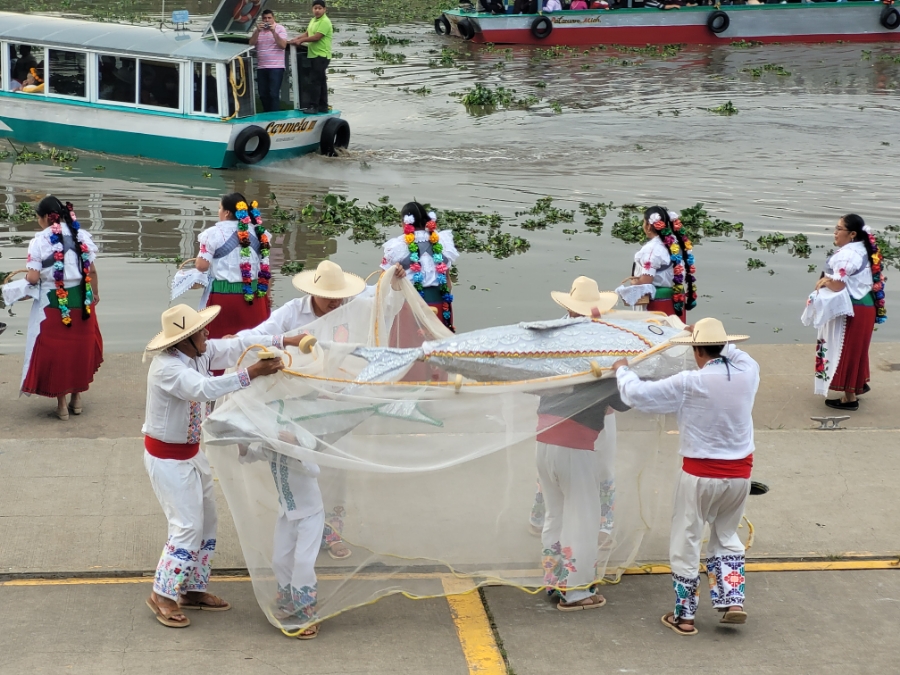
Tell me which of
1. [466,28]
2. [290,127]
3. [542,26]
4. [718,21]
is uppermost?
[718,21]

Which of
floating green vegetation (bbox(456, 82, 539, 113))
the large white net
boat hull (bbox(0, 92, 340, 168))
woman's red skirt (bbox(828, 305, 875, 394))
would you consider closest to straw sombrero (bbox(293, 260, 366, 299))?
the large white net

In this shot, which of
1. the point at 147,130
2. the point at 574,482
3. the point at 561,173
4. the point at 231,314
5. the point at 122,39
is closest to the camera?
the point at 574,482

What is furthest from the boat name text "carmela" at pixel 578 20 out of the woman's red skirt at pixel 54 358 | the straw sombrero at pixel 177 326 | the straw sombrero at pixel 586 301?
the straw sombrero at pixel 177 326

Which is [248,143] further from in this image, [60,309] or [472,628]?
[472,628]

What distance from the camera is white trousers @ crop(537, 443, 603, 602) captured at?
594 centimetres

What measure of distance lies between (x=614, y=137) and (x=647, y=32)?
1278 centimetres

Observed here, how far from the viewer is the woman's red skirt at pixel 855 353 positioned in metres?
9.23

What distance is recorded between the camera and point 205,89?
18.5 meters

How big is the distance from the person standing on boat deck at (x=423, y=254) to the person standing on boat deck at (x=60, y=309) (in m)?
2.31

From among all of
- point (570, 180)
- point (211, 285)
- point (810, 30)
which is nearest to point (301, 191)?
point (570, 180)

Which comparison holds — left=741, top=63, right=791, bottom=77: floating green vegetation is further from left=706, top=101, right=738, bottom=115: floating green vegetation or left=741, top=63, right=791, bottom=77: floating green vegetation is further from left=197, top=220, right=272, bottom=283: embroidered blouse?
left=197, top=220, right=272, bottom=283: embroidered blouse

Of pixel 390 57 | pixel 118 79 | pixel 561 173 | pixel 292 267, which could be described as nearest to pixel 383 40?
pixel 390 57

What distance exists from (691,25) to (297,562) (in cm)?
3202

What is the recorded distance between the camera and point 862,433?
8.73m
